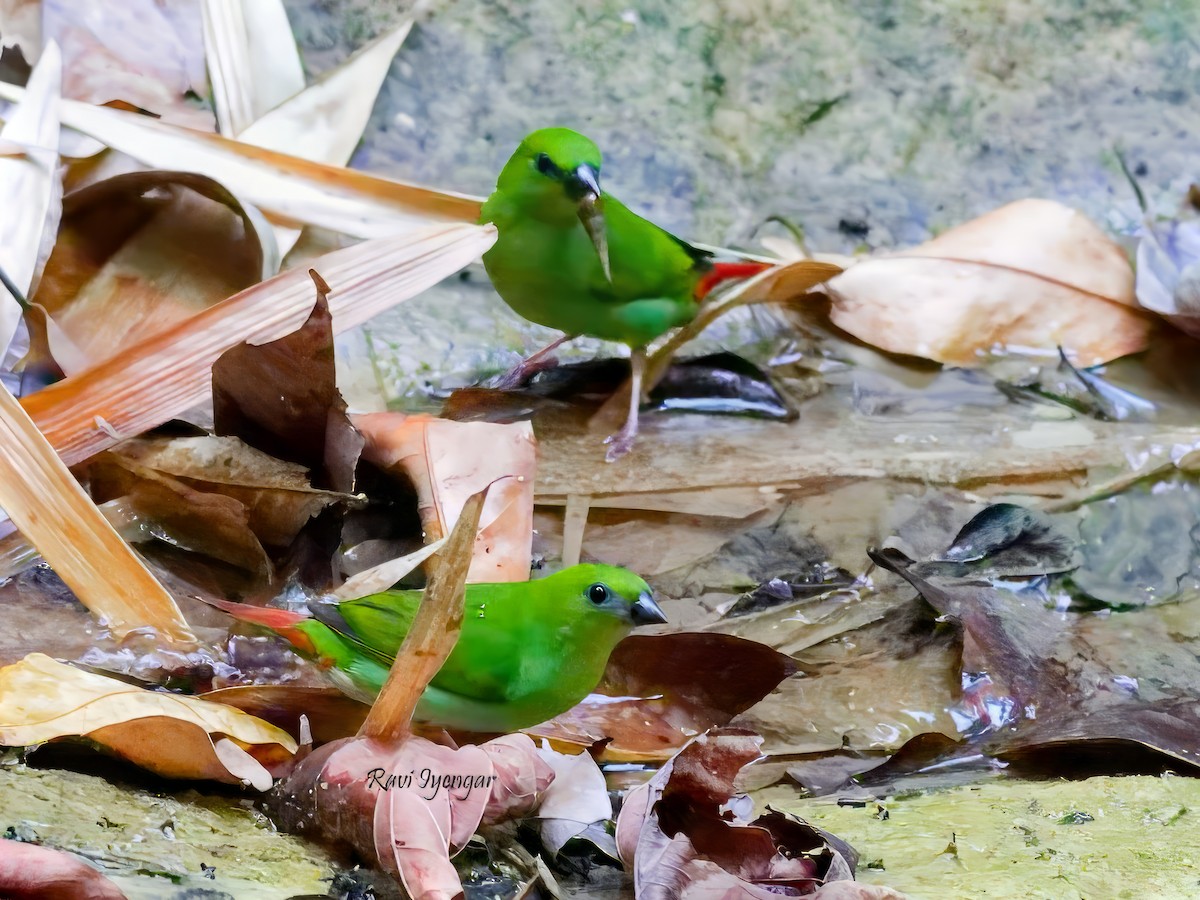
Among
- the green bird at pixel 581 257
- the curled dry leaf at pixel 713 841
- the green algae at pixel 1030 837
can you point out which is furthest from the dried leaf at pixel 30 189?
the green algae at pixel 1030 837

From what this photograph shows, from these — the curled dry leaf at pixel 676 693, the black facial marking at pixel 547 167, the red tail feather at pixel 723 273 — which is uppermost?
the black facial marking at pixel 547 167

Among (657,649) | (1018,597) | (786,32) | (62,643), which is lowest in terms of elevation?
(1018,597)

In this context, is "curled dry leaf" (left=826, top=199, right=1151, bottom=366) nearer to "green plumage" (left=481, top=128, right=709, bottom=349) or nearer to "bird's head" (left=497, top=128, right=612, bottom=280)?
"green plumage" (left=481, top=128, right=709, bottom=349)

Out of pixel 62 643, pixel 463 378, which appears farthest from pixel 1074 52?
pixel 62 643

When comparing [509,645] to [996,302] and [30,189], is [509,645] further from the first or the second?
[996,302]

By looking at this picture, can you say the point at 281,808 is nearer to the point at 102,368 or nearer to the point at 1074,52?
the point at 102,368

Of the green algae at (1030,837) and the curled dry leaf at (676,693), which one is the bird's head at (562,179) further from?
the green algae at (1030,837)
